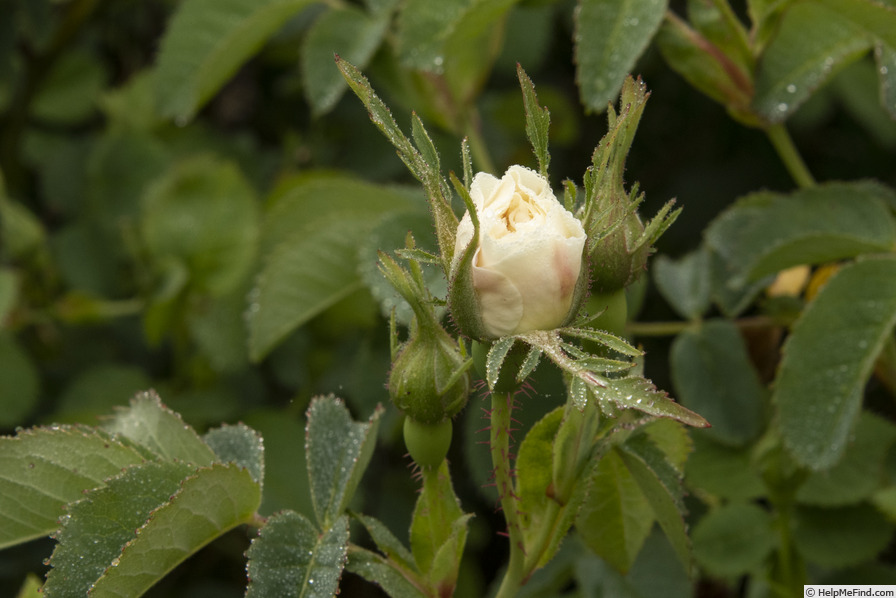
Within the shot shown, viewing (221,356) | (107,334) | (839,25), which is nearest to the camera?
(839,25)

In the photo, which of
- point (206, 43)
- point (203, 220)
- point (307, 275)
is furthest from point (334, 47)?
point (203, 220)

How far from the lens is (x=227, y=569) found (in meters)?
1.60

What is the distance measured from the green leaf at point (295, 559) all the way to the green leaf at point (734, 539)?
551 millimetres

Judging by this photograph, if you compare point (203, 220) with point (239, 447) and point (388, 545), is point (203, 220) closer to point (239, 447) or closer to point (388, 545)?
point (239, 447)

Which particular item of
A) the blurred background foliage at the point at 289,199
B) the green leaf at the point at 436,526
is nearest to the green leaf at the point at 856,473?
the blurred background foliage at the point at 289,199

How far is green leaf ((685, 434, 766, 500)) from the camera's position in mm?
1098

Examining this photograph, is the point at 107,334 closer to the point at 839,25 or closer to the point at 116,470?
the point at 116,470

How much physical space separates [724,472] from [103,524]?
2.39ft

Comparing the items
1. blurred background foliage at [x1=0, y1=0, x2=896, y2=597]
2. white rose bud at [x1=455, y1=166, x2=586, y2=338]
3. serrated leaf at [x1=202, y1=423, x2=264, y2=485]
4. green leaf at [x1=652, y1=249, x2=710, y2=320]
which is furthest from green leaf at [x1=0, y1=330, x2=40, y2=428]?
white rose bud at [x1=455, y1=166, x2=586, y2=338]

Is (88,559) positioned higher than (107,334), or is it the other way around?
(88,559)

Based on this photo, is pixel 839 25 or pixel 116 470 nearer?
pixel 116 470

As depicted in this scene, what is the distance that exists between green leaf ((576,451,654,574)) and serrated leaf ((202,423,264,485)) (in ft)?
0.89

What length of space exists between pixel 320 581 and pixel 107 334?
122 centimetres

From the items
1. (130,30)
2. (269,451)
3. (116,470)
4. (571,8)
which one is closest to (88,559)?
(116,470)
